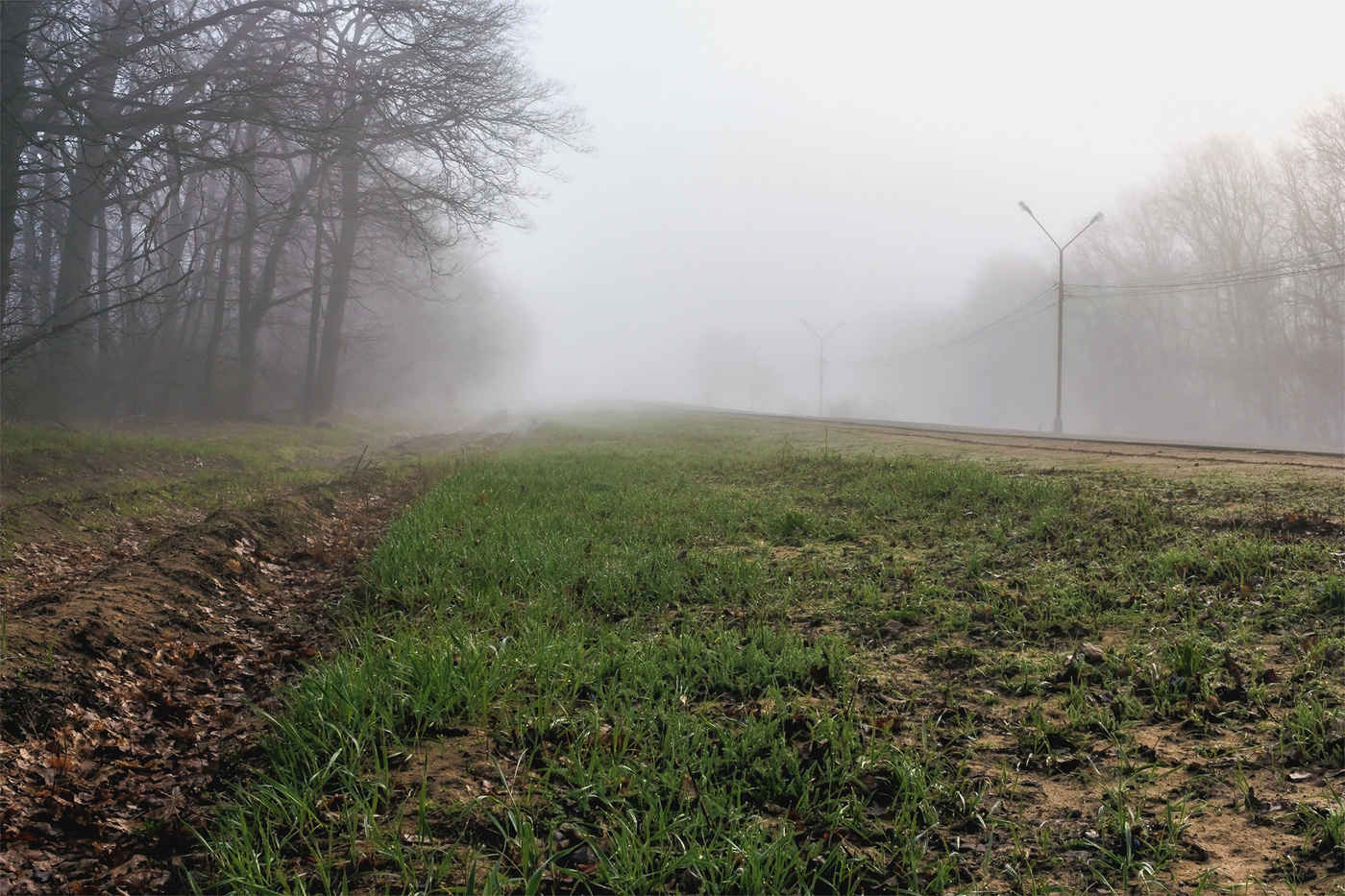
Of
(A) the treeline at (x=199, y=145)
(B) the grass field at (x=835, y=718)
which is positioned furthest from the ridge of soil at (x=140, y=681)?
(A) the treeline at (x=199, y=145)

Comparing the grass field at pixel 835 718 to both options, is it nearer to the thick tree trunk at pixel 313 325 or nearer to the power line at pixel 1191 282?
the thick tree trunk at pixel 313 325

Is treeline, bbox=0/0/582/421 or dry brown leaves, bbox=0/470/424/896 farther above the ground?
treeline, bbox=0/0/582/421

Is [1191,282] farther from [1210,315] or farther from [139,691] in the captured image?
[139,691]

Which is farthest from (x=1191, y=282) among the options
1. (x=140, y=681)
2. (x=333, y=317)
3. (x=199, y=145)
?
(x=140, y=681)

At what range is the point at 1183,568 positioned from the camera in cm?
490

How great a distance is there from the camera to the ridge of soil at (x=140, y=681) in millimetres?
2705

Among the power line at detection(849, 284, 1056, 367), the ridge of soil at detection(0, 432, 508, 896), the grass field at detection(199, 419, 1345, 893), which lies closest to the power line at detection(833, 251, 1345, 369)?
the power line at detection(849, 284, 1056, 367)

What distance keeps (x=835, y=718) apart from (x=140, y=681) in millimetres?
3478

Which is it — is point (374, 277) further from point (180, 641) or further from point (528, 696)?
point (528, 696)

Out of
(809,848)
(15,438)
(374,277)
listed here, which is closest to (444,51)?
(15,438)

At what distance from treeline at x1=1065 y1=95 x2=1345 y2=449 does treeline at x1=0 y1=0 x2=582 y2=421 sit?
34169mm

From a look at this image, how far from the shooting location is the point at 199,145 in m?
10.7

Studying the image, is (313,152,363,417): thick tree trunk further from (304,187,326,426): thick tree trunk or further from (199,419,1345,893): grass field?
(199,419,1345,893): grass field

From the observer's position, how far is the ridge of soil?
8.87 feet
